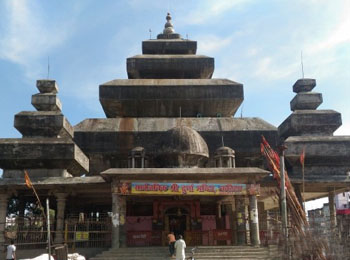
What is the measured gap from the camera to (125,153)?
27.0 metres

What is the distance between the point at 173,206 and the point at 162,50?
1687 cm

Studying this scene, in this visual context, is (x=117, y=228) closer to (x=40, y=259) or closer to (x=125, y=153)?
(x=40, y=259)

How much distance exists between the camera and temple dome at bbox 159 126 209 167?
22.5 m

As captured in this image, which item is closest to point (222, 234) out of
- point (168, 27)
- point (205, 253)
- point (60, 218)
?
point (205, 253)

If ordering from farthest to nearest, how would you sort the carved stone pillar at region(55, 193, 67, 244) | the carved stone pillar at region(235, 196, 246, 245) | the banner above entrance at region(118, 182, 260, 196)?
the carved stone pillar at region(55, 193, 67, 244) → the carved stone pillar at region(235, 196, 246, 245) → the banner above entrance at region(118, 182, 260, 196)

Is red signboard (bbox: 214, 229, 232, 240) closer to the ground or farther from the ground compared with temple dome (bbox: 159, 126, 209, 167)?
closer to the ground

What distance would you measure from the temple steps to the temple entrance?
4.37 m

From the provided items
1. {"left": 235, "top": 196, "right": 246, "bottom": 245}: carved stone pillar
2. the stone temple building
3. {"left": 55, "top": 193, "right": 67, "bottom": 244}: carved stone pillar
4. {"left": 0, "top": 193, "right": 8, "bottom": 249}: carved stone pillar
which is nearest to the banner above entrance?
the stone temple building

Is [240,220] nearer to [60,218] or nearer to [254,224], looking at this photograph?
[254,224]

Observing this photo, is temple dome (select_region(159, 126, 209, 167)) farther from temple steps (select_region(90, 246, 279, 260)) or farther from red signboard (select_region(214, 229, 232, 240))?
temple steps (select_region(90, 246, 279, 260))

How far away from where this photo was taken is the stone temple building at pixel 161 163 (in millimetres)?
19812

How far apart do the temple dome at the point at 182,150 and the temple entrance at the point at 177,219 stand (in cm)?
274

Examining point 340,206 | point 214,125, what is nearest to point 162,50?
point 214,125

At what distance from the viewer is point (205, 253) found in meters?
18.2
